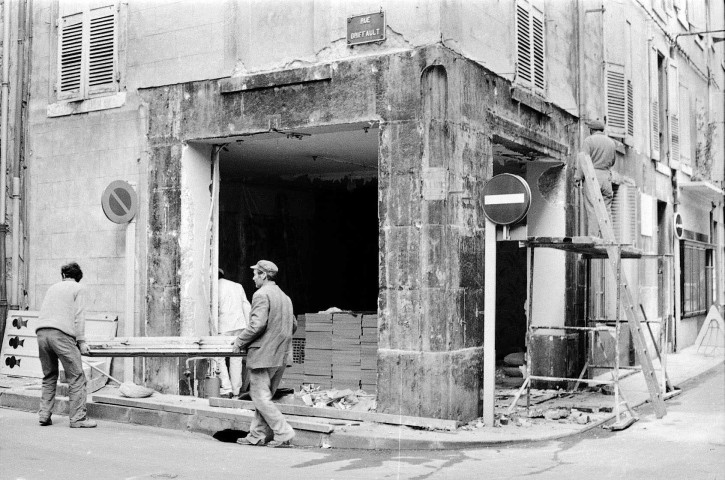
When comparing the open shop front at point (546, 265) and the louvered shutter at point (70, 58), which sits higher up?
the louvered shutter at point (70, 58)

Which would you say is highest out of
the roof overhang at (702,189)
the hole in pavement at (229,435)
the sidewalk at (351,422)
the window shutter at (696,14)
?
the window shutter at (696,14)

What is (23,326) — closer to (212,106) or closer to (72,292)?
(72,292)

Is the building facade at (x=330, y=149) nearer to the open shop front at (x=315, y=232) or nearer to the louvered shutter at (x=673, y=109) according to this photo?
the open shop front at (x=315, y=232)

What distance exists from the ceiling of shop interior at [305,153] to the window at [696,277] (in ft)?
28.8

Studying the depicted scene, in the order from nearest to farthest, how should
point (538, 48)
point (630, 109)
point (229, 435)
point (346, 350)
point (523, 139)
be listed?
1. point (229, 435)
2. point (346, 350)
3. point (523, 139)
4. point (538, 48)
5. point (630, 109)

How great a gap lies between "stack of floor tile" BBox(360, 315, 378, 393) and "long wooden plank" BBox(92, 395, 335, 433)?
1.76 metres

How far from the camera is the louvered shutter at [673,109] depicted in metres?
18.5

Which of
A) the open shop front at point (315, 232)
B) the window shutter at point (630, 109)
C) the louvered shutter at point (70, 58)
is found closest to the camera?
the open shop front at point (315, 232)

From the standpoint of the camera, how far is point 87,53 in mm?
11656

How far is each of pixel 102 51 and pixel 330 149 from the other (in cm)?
325

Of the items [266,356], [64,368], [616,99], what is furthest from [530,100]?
[64,368]

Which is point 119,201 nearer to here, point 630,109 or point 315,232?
point 315,232

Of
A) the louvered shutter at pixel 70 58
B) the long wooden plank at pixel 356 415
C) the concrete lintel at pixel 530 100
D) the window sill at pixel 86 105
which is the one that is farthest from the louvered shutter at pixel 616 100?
the louvered shutter at pixel 70 58

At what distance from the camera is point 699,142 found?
2148 cm
